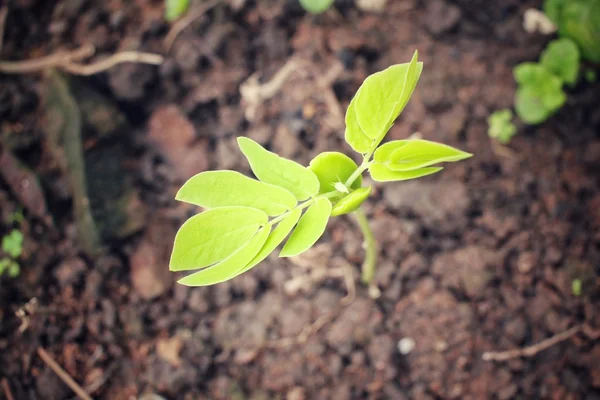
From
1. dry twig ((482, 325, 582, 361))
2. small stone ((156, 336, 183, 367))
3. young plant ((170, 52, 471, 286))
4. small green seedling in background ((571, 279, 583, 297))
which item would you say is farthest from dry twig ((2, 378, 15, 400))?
small green seedling in background ((571, 279, 583, 297))

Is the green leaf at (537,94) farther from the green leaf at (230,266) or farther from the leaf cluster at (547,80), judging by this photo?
the green leaf at (230,266)

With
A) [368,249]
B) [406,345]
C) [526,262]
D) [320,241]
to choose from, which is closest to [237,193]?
[368,249]

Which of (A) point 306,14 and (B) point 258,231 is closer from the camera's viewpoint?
(B) point 258,231

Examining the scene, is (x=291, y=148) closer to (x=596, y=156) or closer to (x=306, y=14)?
(x=306, y=14)

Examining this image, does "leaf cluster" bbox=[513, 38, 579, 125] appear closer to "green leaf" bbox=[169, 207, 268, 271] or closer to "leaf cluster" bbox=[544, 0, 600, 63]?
"leaf cluster" bbox=[544, 0, 600, 63]

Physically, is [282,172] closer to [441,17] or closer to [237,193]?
[237,193]

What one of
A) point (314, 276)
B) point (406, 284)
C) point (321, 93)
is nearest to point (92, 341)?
point (314, 276)
